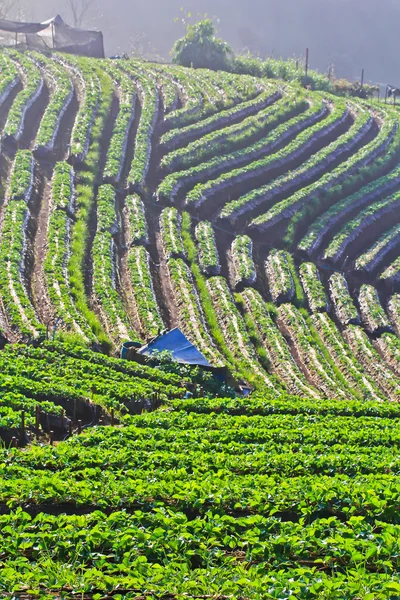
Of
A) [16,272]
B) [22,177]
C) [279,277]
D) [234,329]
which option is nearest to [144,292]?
[234,329]

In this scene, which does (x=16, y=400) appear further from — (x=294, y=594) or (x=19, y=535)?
(x=294, y=594)

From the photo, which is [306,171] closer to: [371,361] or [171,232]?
[171,232]

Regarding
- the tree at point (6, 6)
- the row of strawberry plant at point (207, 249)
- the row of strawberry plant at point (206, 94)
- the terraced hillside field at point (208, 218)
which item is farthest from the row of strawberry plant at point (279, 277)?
the tree at point (6, 6)

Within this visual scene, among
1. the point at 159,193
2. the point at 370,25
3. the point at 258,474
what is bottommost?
the point at 258,474

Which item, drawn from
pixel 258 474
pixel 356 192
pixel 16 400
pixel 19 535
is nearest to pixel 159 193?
pixel 356 192

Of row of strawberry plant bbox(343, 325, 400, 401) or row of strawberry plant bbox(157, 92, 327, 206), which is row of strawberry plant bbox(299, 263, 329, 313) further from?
row of strawberry plant bbox(157, 92, 327, 206)

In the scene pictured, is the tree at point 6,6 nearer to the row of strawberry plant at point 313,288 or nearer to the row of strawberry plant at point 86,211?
the row of strawberry plant at point 86,211

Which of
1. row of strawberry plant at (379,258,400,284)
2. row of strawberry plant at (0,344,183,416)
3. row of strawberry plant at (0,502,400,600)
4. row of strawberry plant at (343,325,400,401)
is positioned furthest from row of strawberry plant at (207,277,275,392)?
row of strawberry plant at (0,502,400,600)
